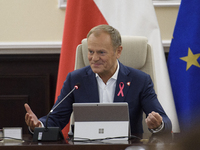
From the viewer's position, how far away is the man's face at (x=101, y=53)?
1.65 meters

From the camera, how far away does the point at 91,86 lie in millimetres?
1714

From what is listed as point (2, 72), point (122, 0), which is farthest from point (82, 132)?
point (2, 72)

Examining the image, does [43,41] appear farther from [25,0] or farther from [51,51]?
[25,0]

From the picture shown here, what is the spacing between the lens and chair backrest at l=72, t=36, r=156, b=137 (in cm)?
188

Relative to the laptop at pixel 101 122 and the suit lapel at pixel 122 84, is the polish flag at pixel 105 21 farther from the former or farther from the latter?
the laptop at pixel 101 122

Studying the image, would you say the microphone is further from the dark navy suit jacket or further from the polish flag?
the polish flag

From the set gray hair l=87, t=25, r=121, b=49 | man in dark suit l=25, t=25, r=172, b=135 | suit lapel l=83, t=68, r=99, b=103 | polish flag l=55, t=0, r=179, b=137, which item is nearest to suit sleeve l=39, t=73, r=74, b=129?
man in dark suit l=25, t=25, r=172, b=135

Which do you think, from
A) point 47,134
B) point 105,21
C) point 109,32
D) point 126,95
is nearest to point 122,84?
point 126,95

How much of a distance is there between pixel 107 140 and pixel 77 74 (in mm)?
754

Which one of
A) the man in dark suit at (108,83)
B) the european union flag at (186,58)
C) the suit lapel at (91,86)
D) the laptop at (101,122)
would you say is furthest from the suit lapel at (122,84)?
the european union flag at (186,58)

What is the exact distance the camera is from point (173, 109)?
213 cm

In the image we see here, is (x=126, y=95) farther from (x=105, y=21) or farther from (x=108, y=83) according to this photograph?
(x=105, y=21)

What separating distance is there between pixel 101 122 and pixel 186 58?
1272 mm

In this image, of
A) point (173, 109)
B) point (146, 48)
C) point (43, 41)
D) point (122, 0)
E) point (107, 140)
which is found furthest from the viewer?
point (43, 41)
